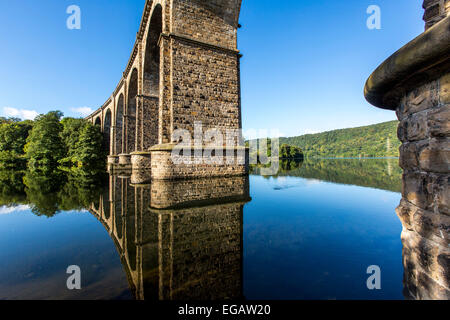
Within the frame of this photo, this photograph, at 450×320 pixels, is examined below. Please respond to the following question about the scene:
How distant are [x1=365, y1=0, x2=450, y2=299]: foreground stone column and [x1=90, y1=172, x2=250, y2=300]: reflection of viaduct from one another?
4.35 feet

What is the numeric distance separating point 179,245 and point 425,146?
2.57 meters

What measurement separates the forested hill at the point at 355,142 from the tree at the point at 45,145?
324 ft

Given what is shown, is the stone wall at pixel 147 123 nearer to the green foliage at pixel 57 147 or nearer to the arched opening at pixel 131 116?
the arched opening at pixel 131 116

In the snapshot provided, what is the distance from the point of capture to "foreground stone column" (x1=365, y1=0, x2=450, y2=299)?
3.86 feet

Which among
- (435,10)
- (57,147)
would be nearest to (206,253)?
(435,10)

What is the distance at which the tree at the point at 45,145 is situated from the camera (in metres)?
24.3

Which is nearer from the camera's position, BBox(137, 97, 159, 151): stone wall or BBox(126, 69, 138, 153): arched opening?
BBox(137, 97, 159, 151): stone wall

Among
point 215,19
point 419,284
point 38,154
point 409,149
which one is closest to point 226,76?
point 215,19

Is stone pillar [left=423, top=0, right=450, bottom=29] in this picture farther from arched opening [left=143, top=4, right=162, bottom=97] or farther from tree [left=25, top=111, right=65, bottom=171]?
tree [left=25, top=111, right=65, bottom=171]

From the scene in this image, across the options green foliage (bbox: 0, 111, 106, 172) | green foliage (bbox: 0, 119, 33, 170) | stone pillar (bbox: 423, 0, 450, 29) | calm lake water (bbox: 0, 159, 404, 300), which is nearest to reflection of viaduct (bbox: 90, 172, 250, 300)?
calm lake water (bbox: 0, 159, 404, 300)

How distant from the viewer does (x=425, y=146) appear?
1357mm

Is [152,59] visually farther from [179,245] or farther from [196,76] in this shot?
[179,245]
